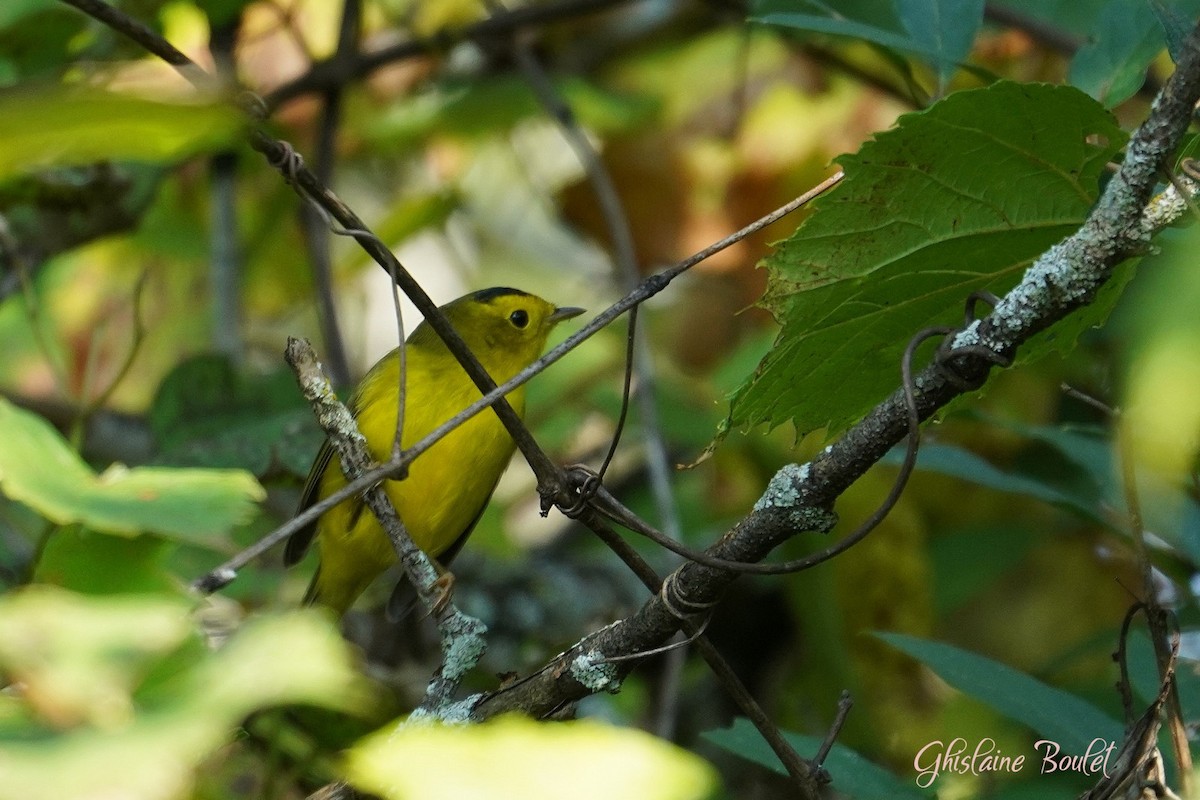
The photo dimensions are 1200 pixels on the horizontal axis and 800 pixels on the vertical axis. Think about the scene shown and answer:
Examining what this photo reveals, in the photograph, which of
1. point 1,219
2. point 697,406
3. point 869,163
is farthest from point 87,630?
point 697,406

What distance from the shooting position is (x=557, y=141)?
586 centimetres

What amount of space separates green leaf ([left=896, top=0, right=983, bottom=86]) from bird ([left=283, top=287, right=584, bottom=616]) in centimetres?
136

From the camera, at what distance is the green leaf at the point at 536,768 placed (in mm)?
677

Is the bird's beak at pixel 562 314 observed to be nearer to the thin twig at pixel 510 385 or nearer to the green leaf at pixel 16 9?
the green leaf at pixel 16 9

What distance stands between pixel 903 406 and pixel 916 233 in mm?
257

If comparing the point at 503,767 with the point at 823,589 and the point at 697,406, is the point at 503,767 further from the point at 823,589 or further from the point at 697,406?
the point at 697,406

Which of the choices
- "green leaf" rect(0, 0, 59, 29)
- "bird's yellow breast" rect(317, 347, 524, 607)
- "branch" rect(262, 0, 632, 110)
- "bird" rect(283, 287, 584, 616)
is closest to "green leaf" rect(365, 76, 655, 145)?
"branch" rect(262, 0, 632, 110)

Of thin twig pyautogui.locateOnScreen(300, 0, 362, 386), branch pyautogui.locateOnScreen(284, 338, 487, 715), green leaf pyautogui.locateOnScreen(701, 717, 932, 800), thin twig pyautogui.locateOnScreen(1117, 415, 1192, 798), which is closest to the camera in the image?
thin twig pyautogui.locateOnScreen(1117, 415, 1192, 798)

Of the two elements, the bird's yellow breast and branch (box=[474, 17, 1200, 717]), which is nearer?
branch (box=[474, 17, 1200, 717])

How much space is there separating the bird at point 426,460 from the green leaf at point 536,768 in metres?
2.22

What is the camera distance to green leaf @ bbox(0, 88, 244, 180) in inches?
24.2

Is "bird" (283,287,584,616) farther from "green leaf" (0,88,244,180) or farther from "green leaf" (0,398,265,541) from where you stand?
"green leaf" (0,88,244,180)

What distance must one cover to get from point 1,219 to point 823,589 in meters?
2.12

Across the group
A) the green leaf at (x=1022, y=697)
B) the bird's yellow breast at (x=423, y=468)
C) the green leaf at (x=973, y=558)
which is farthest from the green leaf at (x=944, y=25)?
the green leaf at (x=973, y=558)
